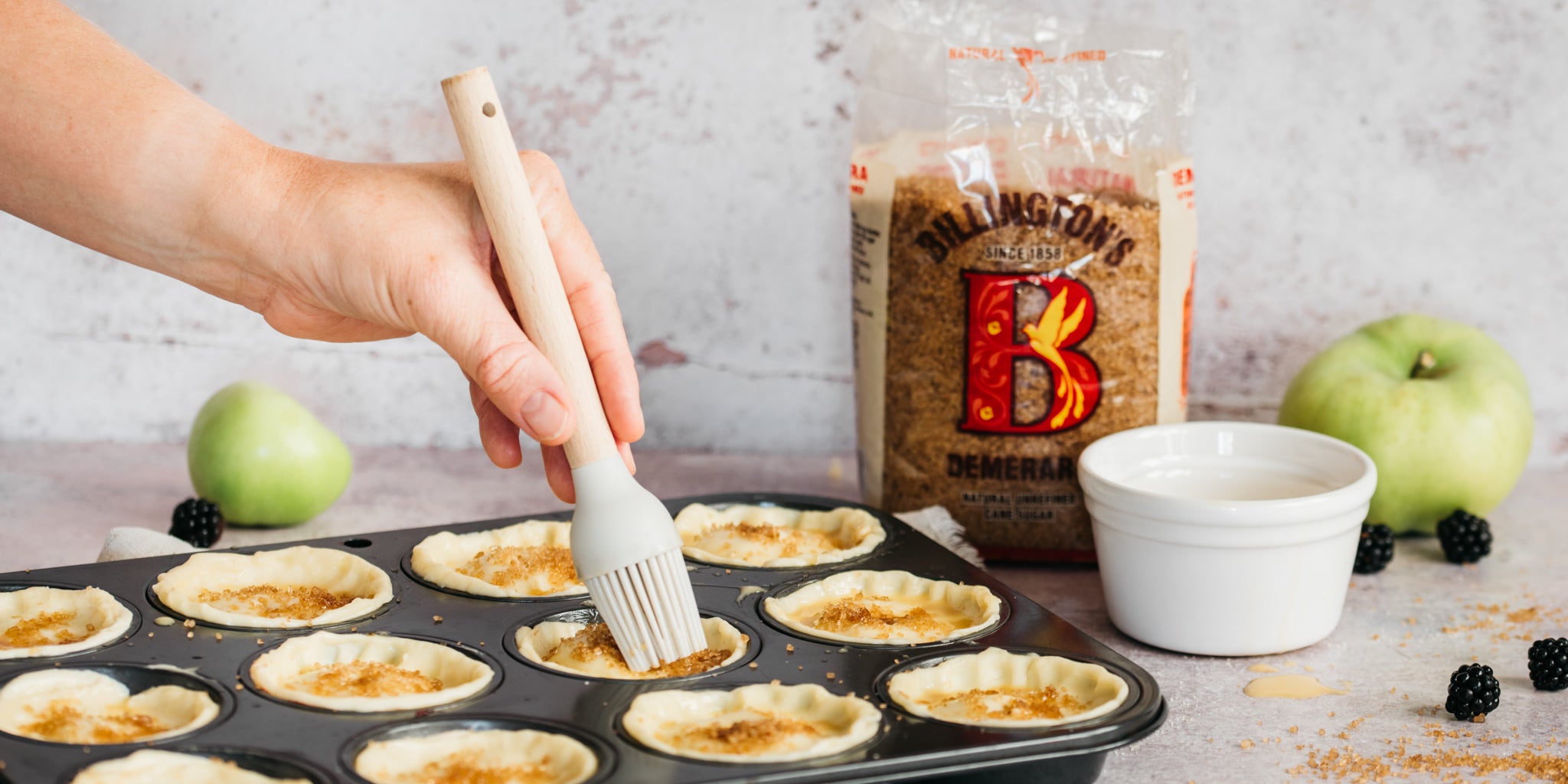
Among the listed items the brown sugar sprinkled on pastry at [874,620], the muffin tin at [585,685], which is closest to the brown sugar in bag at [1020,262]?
the muffin tin at [585,685]

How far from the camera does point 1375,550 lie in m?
2.13

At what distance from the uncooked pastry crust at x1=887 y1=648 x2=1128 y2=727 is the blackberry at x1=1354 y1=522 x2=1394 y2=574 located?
85cm

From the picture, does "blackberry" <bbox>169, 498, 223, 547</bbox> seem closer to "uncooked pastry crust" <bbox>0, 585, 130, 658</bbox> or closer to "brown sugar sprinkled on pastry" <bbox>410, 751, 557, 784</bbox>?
"uncooked pastry crust" <bbox>0, 585, 130, 658</bbox>

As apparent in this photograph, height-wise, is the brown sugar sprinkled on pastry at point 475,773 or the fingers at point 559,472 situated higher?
the fingers at point 559,472

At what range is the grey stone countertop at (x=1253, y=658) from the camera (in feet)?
4.98

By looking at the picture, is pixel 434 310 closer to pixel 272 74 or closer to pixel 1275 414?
pixel 272 74

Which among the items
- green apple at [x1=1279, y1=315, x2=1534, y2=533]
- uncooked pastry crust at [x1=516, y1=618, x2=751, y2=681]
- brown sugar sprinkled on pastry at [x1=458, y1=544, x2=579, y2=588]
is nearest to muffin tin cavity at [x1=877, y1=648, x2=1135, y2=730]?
uncooked pastry crust at [x1=516, y1=618, x2=751, y2=681]

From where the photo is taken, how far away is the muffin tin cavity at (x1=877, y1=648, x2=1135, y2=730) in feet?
4.54

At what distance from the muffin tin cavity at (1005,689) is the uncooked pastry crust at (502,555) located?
1.55 ft

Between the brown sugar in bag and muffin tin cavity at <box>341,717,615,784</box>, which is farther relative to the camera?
the brown sugar in bag

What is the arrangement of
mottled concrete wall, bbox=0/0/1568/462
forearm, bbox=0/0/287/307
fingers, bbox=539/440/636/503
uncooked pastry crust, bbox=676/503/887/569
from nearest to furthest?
forearm, bbox=0/0/287/307
fingers, bbox=539/440/636/503
uncooked pastry crust, bbox=676/503/887/569
mottled concrete wall, bbox=0/0/1568/462

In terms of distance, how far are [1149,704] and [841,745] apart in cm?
32

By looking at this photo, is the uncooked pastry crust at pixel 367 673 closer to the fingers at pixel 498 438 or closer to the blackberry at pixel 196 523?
the fingers at pixel 498 438

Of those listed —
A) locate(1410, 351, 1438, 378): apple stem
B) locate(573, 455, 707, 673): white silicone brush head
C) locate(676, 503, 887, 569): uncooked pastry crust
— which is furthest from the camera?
locate(1410, 351, 1438, 378): apple stem
